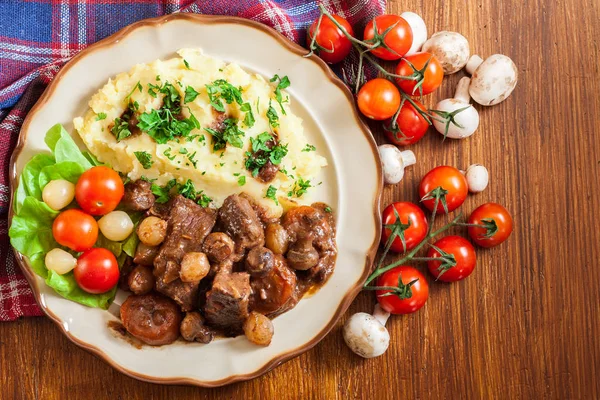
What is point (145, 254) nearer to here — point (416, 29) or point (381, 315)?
point (381, 315)

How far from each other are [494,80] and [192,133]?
266 cm

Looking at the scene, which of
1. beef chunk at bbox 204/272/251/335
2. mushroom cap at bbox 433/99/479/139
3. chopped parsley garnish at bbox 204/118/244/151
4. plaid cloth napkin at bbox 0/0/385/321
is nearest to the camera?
beef chunk at bbox 204/272/251/335

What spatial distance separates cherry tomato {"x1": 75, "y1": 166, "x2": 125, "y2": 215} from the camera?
15.0 feet

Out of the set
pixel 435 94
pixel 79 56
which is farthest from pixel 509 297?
pixel 79 56

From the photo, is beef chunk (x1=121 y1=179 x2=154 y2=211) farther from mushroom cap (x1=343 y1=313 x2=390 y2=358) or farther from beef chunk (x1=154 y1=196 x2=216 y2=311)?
mushroom cap (x1=343 y1=313 x2=390 y2=358)

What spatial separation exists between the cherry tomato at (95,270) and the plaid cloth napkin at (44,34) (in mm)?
662

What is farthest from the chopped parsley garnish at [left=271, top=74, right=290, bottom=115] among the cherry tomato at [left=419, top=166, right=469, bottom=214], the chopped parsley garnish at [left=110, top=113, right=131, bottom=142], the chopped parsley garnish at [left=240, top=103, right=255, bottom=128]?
the cherry tomato at [left=419, top=166, right=469, bottom=214]

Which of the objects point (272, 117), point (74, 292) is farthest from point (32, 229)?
point (272, 117)

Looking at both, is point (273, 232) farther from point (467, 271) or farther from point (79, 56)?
point (79, 56)

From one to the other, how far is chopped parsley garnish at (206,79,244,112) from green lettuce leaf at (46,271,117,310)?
1.72 m

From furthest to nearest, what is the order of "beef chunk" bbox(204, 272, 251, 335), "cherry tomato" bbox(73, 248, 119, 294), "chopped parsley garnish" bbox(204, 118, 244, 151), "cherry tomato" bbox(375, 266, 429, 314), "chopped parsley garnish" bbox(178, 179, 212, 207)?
"cherry tomato" bbox(375, 266, 429, 314), "chopped parsley garnish" bbox(178, 179, 212, 207), "chopped parsley garnish" bbox(204, 118, 244, 151), "cherry tomato" bbox(73, 248, 119, 294), "beef chunk" bbox(204, 272, 251, 335)

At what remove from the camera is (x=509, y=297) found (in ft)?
17.7

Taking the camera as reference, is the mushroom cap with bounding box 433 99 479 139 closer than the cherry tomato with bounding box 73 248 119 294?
No

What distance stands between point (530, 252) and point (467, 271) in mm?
702
